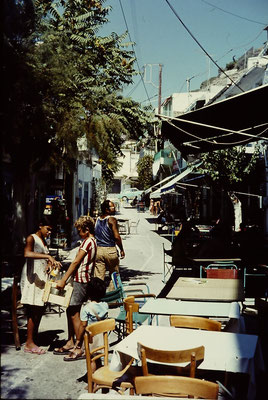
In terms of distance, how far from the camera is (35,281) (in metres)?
6.25

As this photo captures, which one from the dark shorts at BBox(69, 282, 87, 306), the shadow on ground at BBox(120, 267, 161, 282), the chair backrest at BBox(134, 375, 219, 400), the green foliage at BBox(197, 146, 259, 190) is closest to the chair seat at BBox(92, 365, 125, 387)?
the chair backrest at BBox(134, 375, 219, 400)

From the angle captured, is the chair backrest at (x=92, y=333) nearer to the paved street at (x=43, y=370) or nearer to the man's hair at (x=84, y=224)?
the paved street at (x=43, y=370)

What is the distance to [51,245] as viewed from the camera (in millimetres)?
15891

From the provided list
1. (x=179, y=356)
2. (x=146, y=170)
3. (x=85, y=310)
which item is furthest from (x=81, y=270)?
(x=146, y=170)

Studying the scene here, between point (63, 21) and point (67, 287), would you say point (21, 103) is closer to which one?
point (67, 287)

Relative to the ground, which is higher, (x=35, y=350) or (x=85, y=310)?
(x=85, y=310)

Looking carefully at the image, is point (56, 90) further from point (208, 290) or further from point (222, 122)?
point (208, 290)

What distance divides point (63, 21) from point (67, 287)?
22.5ft

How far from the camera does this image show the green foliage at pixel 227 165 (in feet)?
68.4

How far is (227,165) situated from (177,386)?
18.6 metres

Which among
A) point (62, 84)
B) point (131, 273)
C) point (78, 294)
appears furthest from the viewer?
point (131, 273)

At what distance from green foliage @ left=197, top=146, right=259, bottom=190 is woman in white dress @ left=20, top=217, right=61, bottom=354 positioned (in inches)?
593

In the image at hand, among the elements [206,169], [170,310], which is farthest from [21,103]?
[206,169]

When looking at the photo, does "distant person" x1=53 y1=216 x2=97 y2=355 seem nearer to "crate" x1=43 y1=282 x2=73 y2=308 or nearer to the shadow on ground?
"crate" x1=43 y1=282 x2=73 y2=308
